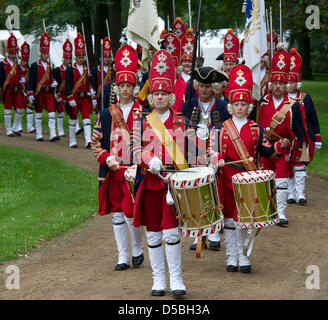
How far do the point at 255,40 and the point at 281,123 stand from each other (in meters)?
1.33

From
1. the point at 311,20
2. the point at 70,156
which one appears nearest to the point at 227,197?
the point at 70,156

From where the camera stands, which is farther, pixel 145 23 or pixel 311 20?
pixel 311 20

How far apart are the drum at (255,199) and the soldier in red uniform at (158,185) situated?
36.5 inches

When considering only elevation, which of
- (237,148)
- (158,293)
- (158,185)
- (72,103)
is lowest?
(158,293)

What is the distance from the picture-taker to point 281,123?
12.2 m

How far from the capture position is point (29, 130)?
23.6 m

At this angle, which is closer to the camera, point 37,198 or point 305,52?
point 37,198

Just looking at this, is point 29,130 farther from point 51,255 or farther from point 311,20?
point 51,255

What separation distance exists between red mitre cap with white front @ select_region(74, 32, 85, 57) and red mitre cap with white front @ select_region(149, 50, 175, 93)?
454 inches

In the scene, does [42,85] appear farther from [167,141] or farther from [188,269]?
[167,141]

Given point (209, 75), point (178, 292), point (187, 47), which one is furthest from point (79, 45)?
point (178, 292)

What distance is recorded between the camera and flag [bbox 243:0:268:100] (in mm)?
12141
